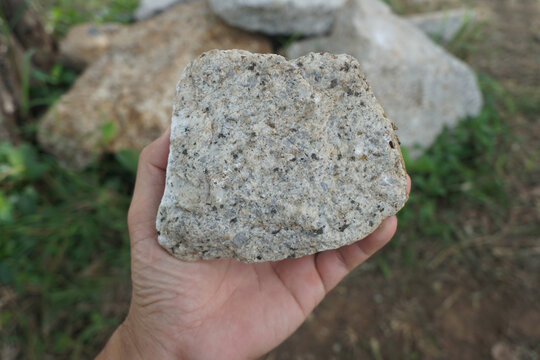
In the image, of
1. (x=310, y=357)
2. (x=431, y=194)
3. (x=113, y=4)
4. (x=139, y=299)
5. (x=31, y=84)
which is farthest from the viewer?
(x=113, y=4)

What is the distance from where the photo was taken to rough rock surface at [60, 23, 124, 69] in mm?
3130

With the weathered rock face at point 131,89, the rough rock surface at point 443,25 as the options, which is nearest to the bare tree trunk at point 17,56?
the weathered rock face at point 131,89

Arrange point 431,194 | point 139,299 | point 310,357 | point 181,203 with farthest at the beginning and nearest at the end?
point 431,194
point 310,357
point 139,299
point 181,203

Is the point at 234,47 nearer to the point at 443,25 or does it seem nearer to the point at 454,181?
the point at 454,181

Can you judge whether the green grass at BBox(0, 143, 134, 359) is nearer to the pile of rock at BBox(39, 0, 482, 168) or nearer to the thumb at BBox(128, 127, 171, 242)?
the pile of rock at BBox(39, 0, 482, 168)

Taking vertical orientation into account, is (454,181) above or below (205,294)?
below

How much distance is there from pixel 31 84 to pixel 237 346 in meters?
2.63

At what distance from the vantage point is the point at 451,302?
228 centimetres

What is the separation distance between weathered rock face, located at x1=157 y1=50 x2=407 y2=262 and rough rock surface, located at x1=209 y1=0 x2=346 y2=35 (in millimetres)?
1580

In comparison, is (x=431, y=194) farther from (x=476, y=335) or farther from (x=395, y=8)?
(x=395, y=8)

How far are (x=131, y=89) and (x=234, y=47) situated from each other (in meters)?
0.82

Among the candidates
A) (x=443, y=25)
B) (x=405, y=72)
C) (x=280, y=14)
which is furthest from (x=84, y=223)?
(x=443, y=25)

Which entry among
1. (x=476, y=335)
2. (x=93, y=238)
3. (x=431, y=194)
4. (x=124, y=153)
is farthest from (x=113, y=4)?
(x=476, y=335)

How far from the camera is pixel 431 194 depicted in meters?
2.59
